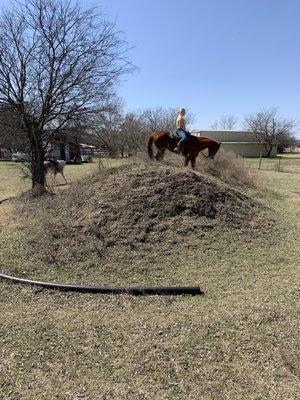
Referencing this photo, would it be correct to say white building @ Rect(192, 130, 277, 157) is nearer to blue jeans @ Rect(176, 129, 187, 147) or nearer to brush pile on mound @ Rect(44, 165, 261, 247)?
blue jeans @ Rect(176, 129, 187, 147)

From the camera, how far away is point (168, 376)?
3.29 meters

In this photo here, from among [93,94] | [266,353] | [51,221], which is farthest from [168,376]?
[93,94]

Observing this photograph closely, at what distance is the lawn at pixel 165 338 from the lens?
3.17m

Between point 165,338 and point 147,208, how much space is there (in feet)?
10.9

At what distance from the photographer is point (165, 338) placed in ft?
12.6

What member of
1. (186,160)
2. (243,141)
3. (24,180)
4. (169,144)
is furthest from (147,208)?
→ (243,141)

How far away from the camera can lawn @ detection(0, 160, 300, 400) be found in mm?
3170

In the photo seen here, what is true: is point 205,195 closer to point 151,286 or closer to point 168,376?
point 151,286

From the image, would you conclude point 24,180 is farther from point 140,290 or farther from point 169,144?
point 140,290

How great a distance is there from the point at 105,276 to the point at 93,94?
809 cm

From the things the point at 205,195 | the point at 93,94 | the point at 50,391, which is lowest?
the point at 50,391

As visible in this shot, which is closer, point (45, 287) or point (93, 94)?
point (45, 287)

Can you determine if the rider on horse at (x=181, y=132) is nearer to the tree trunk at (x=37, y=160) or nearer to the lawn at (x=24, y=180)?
the lawn at (x=24, y=180)

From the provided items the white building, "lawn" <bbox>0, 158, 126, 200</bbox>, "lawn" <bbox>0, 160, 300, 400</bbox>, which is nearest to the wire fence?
"lawn" <bbox>0, 158, 126, 200</bbox>
